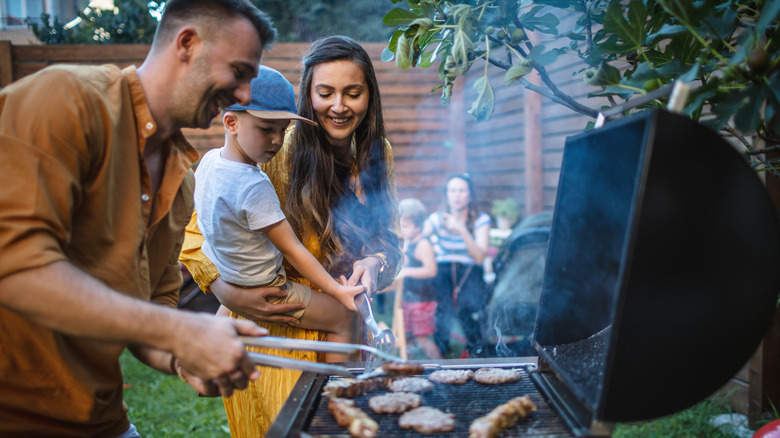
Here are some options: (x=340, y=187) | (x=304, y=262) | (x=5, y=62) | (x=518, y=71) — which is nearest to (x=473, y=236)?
(x=340, y=187)

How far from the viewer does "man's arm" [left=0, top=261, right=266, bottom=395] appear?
123cm

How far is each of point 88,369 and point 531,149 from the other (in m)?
6.30

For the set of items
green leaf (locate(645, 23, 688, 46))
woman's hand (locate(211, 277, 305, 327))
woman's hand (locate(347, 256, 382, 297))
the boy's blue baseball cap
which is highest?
green leaf (locate(645, 23, 688, 46))

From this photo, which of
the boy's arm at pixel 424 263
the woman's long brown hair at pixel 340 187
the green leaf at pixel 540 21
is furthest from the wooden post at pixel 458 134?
the green leaf at pixel 540 21

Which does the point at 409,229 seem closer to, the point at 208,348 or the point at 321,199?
the point at 321,199

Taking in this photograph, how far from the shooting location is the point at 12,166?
124cm

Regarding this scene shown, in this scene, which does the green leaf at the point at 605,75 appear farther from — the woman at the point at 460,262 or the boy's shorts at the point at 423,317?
the boy's shorts at the point at 423,317

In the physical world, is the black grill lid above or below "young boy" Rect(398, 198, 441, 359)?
above

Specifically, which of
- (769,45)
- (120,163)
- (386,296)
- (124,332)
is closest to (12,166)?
(120,163)

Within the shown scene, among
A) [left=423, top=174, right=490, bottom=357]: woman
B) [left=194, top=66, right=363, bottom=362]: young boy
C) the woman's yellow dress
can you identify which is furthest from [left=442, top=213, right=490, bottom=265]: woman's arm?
[left=194, top=66, right=363, bottom=362]: young boy

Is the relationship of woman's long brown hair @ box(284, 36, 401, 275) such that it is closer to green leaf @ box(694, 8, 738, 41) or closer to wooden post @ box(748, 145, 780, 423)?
green leaf @ box(694, 8, 738, 41)

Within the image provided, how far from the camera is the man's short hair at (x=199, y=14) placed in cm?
159

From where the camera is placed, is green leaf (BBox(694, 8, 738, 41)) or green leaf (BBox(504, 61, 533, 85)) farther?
green leaf (BBox(504, 61, 533, 85))

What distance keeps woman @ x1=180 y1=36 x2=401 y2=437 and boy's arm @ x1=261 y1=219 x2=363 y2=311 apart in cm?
15
